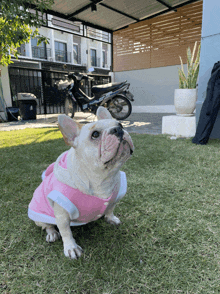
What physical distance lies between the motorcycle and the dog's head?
5236 millimetres

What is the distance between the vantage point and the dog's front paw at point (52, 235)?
127 cm

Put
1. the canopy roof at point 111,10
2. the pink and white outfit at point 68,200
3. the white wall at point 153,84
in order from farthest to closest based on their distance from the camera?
the white wall at point 153,84 < the canopy roof at point 111,10 < the pink and white outfit at point 68,200

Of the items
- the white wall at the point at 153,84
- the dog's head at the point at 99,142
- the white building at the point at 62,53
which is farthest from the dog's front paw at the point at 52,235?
the white building at the point at 62,53

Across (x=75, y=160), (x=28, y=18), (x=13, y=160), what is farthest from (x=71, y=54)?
(x=75, y=160)

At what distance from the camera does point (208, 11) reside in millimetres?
3818

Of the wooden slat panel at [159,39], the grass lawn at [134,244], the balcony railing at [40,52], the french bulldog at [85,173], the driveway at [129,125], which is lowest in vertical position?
the grass lawn at [134,244]

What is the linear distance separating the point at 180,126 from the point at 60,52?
24.0 meters

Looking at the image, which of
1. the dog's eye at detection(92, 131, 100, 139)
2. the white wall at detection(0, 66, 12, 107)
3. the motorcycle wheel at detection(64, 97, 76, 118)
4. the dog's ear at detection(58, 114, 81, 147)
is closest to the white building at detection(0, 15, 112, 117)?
the white wall at detection(0, 66, 12, 107)

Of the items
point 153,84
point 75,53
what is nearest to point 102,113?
point 153,84

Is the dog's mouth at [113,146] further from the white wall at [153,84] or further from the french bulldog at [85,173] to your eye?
the white wall at [153,84]

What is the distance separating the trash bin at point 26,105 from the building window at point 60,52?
1920 cm

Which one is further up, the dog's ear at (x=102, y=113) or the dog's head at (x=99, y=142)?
the dog's ear at (x=102, y=113)

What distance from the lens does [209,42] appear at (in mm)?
3873

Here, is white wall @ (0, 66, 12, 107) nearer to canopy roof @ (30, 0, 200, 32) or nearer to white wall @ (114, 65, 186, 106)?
canopy roof @ (30, 0, 200, 32)
